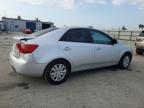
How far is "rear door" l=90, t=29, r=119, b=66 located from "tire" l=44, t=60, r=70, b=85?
3.78ft

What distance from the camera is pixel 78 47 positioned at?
510cm

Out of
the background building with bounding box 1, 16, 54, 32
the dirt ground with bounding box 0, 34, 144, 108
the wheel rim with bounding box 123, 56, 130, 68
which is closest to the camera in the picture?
the dirt ground with bounding box 0, 34, 144, 108

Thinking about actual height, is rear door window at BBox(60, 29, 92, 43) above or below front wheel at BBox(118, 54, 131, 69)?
above

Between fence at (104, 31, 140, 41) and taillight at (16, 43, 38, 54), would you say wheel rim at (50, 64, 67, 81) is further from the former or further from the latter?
fence at (104, 31, 140, 41)

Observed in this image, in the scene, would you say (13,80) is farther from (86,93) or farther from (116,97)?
(116,97)

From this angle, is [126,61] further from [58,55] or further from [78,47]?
[58,55]

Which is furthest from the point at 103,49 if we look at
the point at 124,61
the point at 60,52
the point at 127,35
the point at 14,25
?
the point at 14,25

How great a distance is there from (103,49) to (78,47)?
3.41 ft

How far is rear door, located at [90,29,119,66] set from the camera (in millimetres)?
5632

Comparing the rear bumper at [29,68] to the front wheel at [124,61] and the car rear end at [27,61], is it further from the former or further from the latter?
the front wheel at [124,61]

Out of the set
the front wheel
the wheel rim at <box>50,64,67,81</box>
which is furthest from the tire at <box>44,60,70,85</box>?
the front wheel

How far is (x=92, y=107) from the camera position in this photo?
364cm

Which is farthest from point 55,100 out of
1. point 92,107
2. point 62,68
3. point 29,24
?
point 29,24

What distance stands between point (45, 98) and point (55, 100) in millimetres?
233
